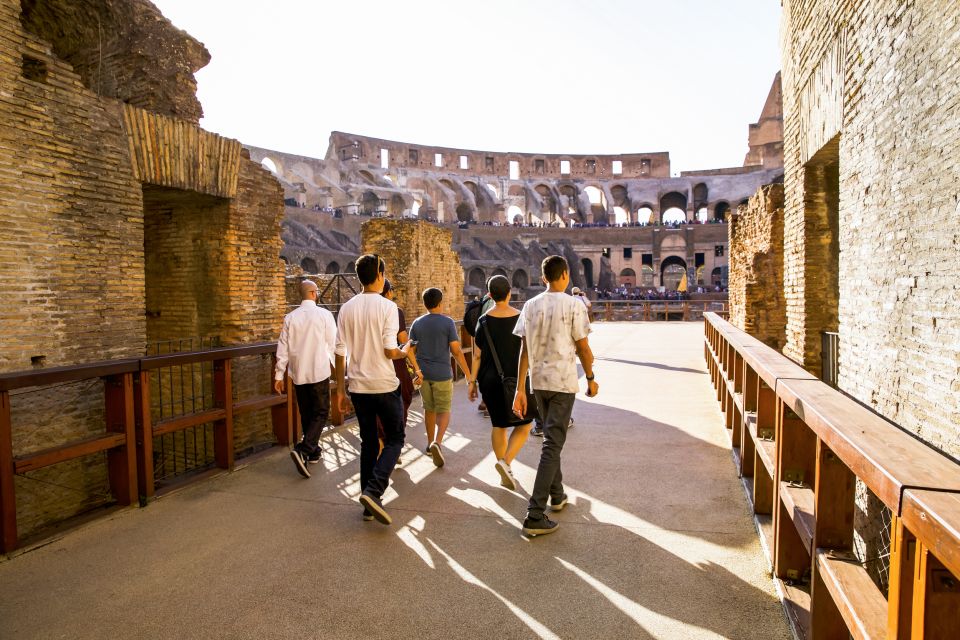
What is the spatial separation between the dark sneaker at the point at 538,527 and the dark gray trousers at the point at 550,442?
40 mm

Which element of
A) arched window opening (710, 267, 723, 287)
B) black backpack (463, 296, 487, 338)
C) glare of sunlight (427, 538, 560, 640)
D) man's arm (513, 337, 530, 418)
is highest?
arched window opening (710, 267, 723, 287)

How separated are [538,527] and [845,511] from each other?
175cm

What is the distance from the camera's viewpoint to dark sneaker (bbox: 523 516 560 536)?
3.36 metres

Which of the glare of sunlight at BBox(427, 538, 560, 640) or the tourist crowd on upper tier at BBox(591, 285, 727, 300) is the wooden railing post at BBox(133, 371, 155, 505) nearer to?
the glare of sunlight at BBox(427, 538, 560, 640)

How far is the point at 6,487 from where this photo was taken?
125 inches

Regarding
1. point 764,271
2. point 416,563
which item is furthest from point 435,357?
point 764,271

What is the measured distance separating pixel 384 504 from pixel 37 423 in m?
3.01

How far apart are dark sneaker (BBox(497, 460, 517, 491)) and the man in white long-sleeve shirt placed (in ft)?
4.90

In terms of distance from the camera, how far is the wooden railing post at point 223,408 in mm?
4559

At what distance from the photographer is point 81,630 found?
2.49m

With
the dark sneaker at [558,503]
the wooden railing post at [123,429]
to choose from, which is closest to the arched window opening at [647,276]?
the dark sneaker at [558,503]

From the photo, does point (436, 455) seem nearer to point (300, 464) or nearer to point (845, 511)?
point (300, 464)

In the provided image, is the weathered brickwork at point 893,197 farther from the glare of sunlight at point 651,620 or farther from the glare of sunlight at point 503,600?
the glare of sunlight at point 503,600

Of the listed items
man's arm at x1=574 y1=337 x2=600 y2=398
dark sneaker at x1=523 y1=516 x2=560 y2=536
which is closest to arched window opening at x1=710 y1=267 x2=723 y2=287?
man's arm at x1=574 y1=337 x2=600 y2=398
